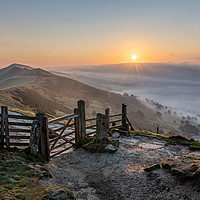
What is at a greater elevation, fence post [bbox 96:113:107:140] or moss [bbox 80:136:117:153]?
fence post [bbox 96:113:107:140]

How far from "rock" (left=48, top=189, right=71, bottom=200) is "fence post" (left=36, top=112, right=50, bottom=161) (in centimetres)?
319

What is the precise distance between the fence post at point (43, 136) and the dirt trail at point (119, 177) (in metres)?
0.63

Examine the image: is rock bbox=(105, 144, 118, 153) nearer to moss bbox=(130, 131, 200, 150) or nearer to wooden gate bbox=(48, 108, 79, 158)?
wooden gate bbox=(48, 108, 79, 158)

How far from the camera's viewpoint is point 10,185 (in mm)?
5254

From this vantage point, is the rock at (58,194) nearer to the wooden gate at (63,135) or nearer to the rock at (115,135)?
the wooden gate at (63,135)

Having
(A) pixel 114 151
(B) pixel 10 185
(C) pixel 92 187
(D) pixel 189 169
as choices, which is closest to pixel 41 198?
(B) pixel 10 185

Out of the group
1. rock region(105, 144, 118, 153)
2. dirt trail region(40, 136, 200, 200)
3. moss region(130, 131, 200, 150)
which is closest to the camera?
dirt trail region(40, 136, 200, 200)

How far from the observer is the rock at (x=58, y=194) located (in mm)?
4827

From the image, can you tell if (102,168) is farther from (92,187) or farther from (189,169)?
(189,169)

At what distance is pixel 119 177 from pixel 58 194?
10.2 feet

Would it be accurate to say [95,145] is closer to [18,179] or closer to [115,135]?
[115,135]

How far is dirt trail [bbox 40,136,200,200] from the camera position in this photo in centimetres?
567

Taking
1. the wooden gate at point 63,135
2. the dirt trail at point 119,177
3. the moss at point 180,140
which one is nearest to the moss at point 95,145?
the dirt trail at point 119,177

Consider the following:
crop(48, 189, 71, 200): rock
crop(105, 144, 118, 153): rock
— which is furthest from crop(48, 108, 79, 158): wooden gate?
crop(48, 189, 71, 200): rock
